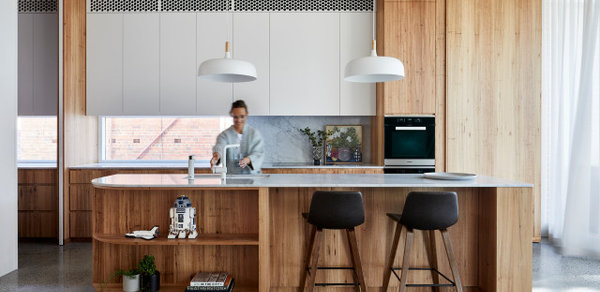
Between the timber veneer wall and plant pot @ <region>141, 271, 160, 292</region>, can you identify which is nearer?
plant pot @ <region>141, 271, 160, 292</region>

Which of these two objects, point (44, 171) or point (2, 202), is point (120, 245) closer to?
point (2, 202)

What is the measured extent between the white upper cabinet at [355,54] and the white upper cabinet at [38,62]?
3.59m

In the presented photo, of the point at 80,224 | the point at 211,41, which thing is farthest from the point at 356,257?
the point at 80,224

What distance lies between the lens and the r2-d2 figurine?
9.34 feet

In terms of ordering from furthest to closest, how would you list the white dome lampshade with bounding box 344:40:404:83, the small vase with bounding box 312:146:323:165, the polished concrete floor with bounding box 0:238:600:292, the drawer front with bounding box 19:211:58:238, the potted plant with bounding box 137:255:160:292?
the small vase with bounding box 312:146:323:165 → the drawer front with bounding box 19:211:58:238 → the polished concrete floor with bounding box 0:238:600:292 → the potted plant with bounding box 137:255:160:292 → the white dome lampshade with bounding box 344:40:404:83

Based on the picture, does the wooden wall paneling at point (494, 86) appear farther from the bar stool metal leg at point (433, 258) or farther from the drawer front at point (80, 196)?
the drawer front at point (80, 196)

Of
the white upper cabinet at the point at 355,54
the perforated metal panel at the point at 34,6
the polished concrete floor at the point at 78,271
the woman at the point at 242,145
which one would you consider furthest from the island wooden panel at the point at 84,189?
the perforated metal panel at the point at 34,6

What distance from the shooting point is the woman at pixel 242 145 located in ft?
11.9

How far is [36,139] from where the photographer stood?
544cm

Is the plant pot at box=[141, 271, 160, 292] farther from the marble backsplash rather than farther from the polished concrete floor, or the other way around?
the marble backsplash

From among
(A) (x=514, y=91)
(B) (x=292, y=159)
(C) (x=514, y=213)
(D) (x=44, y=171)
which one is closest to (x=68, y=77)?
(D) (x=44, y=171)

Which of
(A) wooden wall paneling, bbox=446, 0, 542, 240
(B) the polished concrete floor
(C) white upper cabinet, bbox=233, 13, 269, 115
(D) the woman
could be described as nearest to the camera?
(B) the polished concrete floor

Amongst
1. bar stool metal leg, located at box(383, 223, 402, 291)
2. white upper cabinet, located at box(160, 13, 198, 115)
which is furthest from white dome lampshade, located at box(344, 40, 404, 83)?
white upper cabinet, located at box(160, 13, 198, 115)

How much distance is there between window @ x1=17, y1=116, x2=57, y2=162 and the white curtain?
636 centimetres
